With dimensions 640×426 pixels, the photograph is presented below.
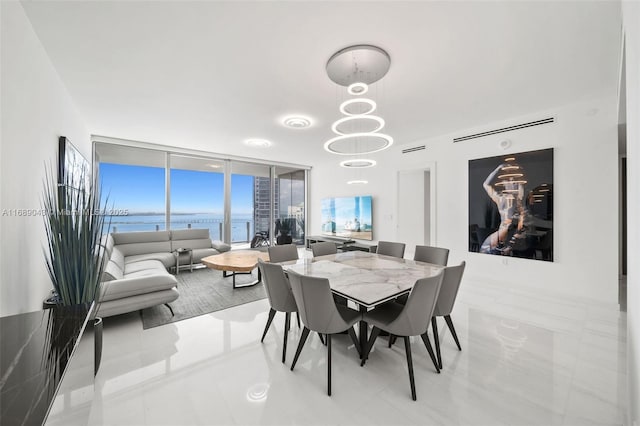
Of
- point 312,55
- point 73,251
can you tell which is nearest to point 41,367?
point 73,251

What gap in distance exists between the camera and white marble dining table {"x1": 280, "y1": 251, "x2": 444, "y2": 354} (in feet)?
6.05

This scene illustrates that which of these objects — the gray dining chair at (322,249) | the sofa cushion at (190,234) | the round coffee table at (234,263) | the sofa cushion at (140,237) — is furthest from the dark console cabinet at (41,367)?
the sofa cushion at (190,234)

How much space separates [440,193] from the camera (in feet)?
16.4

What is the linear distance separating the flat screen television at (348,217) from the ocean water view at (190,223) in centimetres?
229

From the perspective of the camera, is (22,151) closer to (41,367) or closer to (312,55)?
(41,367)

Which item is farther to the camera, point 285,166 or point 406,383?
point 285,166

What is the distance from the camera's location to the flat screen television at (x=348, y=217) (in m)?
6.48

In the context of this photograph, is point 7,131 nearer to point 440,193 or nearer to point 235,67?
point 235,67

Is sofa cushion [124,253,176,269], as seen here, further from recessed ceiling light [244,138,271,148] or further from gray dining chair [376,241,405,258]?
gray dining chair [376,241,405,258]

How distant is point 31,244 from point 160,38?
2.05 metres

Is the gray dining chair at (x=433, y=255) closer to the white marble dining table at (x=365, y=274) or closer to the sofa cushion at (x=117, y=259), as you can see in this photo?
the white marble dining table at (x=365, y=274)

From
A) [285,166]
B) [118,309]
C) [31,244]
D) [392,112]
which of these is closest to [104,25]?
[31,244]

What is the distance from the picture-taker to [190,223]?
20.5 ft

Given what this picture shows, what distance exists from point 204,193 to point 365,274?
5720 mm
